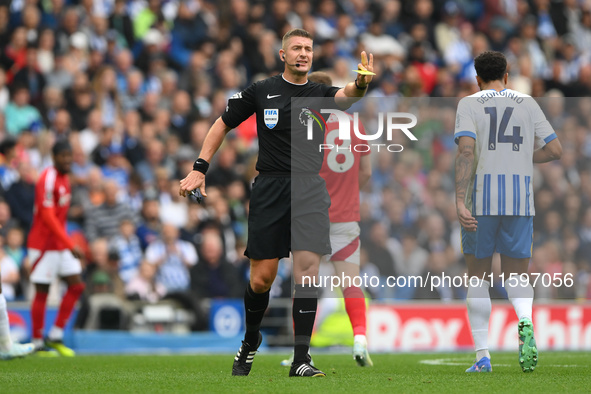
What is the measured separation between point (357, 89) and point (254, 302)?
1.62 metres

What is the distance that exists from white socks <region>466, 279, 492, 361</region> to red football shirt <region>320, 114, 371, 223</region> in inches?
63.0

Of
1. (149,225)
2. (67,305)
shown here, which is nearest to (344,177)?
(67,305)

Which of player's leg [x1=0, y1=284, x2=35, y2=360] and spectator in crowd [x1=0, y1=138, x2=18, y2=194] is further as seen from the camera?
spectator in crowd [x1=0, y1=138, x2=18, y2=194]

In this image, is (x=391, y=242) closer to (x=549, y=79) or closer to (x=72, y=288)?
(x=72, y=288)

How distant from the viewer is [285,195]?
20.9 feet

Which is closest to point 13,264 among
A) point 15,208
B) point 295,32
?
point 15,208

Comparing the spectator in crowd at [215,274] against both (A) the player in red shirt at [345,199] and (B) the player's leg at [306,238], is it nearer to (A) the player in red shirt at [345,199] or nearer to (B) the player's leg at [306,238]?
(A) the player in red shirt at [345,199]

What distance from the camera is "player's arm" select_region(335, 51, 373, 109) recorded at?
6.03 metres

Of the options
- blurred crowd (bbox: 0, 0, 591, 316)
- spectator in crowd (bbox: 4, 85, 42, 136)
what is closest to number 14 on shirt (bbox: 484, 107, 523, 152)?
blurred crowd (bbox: 0, 0, 591, 316)

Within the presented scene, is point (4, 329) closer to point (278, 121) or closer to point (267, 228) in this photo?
point (267, 228)

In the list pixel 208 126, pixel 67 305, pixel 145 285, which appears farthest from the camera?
pixel 208 126

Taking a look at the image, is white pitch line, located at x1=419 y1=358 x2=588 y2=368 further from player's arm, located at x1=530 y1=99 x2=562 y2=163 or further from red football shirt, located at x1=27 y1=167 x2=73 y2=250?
red football shirt, located at x1=27 y1=167 x2=73 y2=250

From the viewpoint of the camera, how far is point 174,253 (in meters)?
12.7

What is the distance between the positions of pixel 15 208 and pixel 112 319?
6.54 feet
